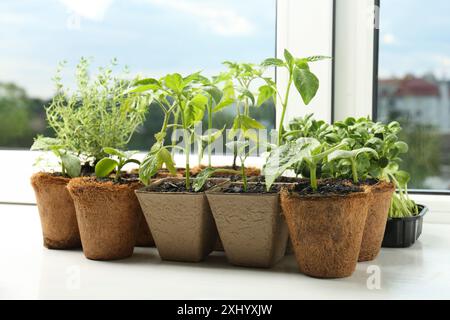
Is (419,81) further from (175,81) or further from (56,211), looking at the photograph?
(56,211)

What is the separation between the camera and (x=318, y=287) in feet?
3.21

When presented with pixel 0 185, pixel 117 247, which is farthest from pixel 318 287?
pixel 0 185

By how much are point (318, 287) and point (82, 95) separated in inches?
27.2

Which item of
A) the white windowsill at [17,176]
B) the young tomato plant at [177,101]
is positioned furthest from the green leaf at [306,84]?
the white windowsill at [17,176]

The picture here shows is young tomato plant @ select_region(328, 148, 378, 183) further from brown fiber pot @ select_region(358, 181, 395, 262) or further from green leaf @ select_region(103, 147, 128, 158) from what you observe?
green leaf @ select_region(103, 147, 128, 158)

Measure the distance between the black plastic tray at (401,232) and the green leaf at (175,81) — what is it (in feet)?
1.74

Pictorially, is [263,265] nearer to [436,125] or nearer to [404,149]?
[404,149]

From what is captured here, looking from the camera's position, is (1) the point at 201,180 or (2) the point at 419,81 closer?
(1) the point at 201,180

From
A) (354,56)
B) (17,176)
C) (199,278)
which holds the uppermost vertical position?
(354,56)

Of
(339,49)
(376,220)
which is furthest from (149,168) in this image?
(339,49)

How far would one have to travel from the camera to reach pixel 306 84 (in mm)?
1060

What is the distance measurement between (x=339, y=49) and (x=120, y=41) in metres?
0.71

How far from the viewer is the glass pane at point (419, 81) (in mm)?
1583

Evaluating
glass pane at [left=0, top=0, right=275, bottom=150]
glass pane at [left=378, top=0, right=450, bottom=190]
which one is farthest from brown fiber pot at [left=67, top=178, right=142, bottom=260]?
glass pane at [left=378, top=0, right=450, bottom=190]
